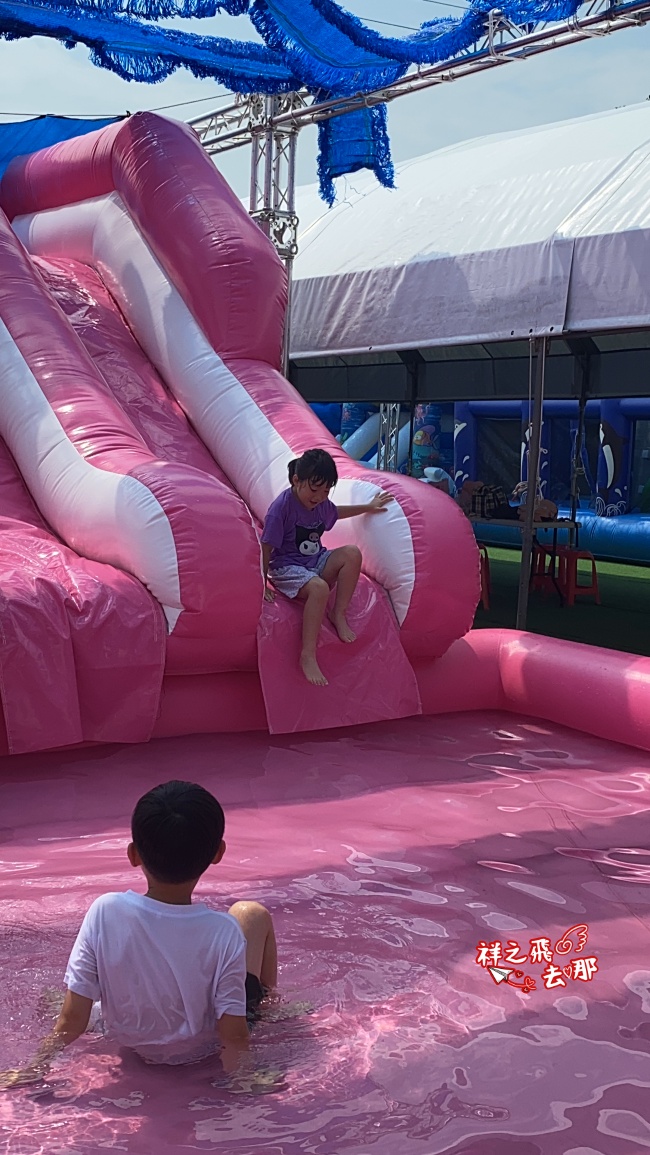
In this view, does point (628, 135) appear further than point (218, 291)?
Yes

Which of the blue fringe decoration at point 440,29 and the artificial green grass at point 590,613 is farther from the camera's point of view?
the artificial green grass at point 590,613

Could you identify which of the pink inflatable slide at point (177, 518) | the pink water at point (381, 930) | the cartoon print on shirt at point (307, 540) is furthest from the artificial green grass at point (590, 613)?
the cartoon print on shirt at point (307, 540)

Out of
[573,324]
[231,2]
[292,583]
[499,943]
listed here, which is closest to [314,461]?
[292,583]

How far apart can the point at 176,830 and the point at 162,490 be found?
2.14m

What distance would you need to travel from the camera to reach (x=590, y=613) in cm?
753

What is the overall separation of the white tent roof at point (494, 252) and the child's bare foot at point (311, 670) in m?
2.43

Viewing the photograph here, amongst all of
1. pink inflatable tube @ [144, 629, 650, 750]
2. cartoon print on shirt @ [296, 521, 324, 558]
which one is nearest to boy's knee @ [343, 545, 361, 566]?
cartoon print on shirt @ [296, 521, 324, 558]

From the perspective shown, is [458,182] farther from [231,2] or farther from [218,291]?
[218,291]

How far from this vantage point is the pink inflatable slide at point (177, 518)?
3.46 meters

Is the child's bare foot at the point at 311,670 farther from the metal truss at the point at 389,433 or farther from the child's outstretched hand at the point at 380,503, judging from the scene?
the metal truss at the point at 389,433

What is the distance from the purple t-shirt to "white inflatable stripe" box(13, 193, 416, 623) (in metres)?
0.25

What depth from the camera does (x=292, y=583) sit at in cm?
393

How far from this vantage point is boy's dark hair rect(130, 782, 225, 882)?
1.62 meters

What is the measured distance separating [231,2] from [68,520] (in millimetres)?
3142
